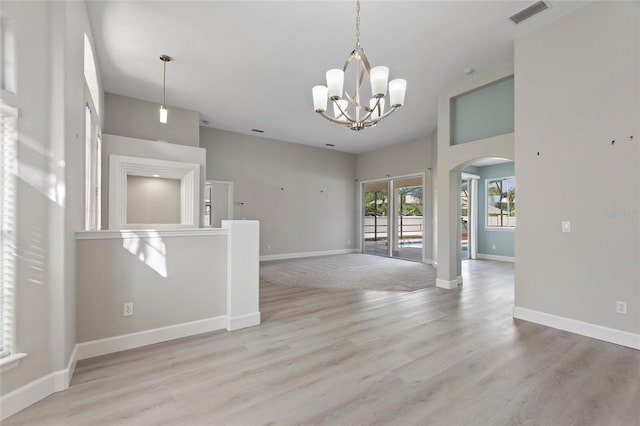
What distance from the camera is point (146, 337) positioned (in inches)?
107

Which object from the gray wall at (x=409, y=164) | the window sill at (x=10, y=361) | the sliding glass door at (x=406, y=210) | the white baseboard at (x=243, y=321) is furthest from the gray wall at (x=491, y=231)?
the window sill at (x=10, y=361)

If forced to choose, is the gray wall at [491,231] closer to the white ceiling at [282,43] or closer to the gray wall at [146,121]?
the white ceiling at [282,43]

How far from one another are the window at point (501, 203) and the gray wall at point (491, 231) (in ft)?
0.39

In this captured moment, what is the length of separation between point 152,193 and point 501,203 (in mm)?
8459

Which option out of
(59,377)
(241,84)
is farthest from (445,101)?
(59,377)

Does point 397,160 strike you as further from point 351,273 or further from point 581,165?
point 581,165

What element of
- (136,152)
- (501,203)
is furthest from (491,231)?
(136,152)

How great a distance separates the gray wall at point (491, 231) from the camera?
7.57m

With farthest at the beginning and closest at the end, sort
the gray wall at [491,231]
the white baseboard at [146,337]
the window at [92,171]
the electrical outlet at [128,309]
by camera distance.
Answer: the gray wall at [491,231] < the window at [92,171] < the electrical outlet at [128,309] < the white baseboard at [146,337]

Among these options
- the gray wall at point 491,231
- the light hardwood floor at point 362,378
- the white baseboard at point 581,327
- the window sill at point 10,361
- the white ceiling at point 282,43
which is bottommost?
the light hardwood floor at point 362,378

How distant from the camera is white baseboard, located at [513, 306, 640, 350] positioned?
2701mm

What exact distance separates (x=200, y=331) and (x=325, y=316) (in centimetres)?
141

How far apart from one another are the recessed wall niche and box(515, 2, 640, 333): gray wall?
511 centimetres

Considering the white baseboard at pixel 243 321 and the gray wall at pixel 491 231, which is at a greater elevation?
the gray wall at pixel 491 231
